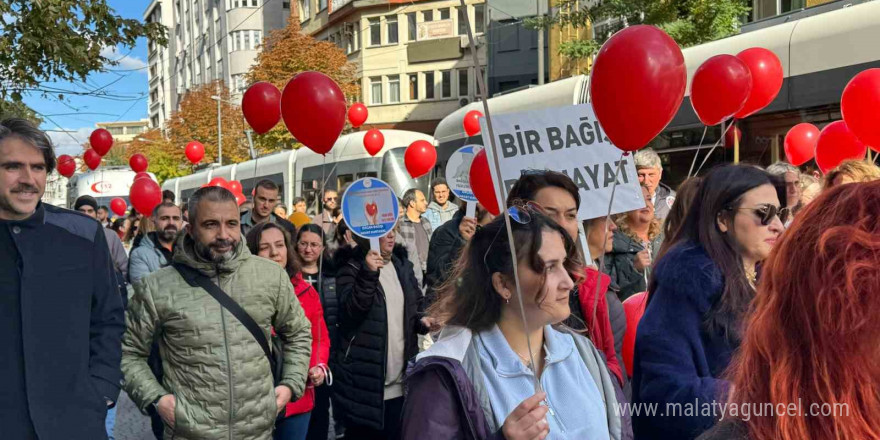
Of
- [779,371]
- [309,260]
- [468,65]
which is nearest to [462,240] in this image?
[309,260]

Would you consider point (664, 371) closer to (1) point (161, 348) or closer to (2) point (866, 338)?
(2) point (866, 338)

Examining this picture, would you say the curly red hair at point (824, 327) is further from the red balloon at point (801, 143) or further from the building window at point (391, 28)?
the building window at point (391, 28)

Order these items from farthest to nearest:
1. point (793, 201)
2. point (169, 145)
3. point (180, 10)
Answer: point (180, 10)
point (169, 145)
point (793, 201)

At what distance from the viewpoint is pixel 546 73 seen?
1471 inches

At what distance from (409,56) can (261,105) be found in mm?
40999

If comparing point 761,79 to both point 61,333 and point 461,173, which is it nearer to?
point 461,173

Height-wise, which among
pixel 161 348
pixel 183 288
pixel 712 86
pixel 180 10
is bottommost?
pixel 161 348

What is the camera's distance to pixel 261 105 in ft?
28.9

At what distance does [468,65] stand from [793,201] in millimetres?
41882

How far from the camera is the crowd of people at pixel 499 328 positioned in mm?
1399

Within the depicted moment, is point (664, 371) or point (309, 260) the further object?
point (309, 260)

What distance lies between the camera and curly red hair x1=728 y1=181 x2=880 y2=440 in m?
1.34

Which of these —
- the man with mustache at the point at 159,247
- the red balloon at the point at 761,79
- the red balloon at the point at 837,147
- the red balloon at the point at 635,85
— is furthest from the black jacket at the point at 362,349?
the red balloon at the point at 837,147

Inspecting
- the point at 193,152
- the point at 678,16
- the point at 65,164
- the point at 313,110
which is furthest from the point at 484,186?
the point at 193,152
